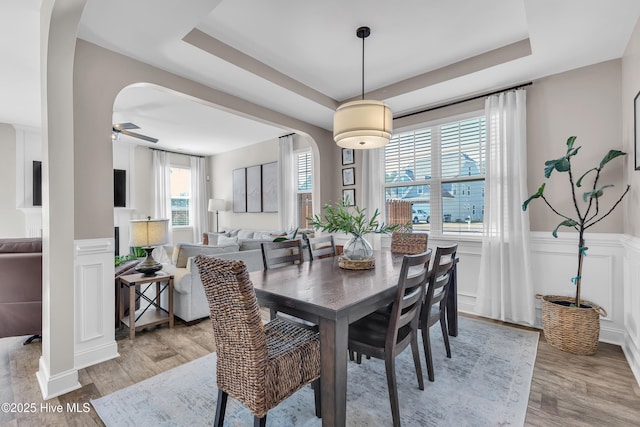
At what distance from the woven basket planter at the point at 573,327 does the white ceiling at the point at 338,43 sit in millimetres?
2244

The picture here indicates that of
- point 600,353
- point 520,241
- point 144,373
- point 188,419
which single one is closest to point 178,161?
point 144,373

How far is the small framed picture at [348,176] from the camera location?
4527 mm

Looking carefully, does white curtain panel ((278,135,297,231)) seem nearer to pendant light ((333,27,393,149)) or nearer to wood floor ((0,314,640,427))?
wood floor ((0,314,640,427))

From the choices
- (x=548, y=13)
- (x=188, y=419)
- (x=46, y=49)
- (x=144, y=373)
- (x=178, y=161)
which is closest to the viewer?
(x=188, y=419)

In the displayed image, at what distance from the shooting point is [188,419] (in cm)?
171

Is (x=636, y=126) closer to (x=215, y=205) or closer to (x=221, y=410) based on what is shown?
(x=221, y=410)

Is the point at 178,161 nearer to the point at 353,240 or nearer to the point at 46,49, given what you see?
the point at 46,49

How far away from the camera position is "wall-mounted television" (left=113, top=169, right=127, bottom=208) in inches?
240

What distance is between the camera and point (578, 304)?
256 centimetres

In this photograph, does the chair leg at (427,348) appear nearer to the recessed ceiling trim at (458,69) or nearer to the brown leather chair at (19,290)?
the recessed ceiling trim at (458,69)

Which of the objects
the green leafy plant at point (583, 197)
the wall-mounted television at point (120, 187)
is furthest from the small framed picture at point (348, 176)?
the wall-mounted television at point (120, 187)

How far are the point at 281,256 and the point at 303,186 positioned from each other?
327 centimetres

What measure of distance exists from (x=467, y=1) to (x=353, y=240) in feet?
6.48

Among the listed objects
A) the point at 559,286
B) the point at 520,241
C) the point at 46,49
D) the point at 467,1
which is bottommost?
the point at 559,286
